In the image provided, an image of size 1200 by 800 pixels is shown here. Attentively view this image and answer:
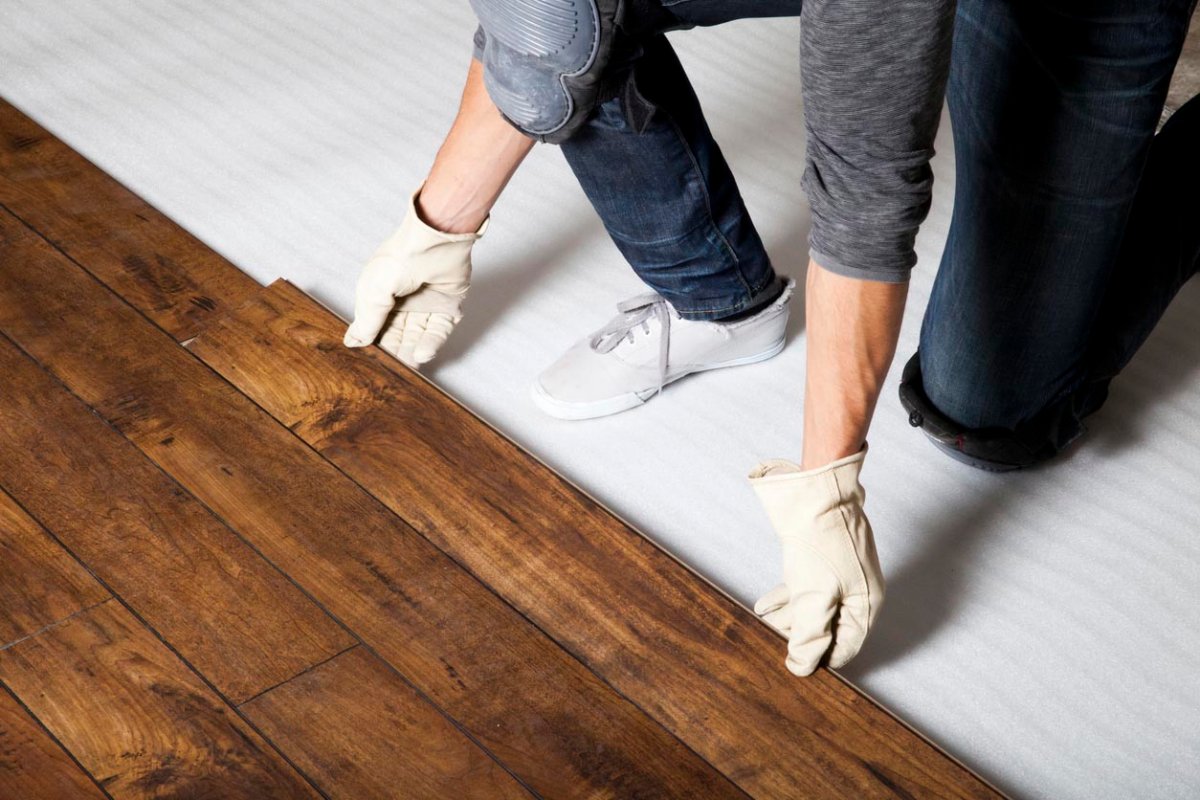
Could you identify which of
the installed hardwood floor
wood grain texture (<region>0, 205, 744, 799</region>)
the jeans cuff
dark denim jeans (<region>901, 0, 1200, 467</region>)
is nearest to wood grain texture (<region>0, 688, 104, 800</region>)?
the installed hardwood floor

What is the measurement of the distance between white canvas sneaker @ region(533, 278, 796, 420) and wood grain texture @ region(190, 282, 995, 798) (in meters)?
0.17

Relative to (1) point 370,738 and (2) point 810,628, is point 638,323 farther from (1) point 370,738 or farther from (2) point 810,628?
(1) point 370,738

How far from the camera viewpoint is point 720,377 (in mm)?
1813

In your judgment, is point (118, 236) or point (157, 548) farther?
point (118, 236)

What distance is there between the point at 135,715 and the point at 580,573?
20.3 inches

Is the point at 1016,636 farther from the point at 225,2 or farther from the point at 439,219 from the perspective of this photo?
the point at 225,2

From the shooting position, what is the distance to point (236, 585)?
1393 millimetres

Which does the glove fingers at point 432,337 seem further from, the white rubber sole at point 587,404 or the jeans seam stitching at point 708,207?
the jeans seam stitching at point 708,207

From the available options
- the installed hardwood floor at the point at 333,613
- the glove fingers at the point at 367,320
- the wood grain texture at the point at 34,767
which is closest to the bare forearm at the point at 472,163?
the glove fingers at the point at 367,320

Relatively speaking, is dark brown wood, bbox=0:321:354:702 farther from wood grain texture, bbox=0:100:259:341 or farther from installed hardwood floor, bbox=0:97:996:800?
wood grain texture, bbox=0:100:259:341

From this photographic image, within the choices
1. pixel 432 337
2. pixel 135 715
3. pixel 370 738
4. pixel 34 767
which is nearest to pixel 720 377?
pixel 432 337

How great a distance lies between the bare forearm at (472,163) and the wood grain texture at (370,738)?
67cm

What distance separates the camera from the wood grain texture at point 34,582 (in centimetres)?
135

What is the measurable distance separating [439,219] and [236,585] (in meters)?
0.60
